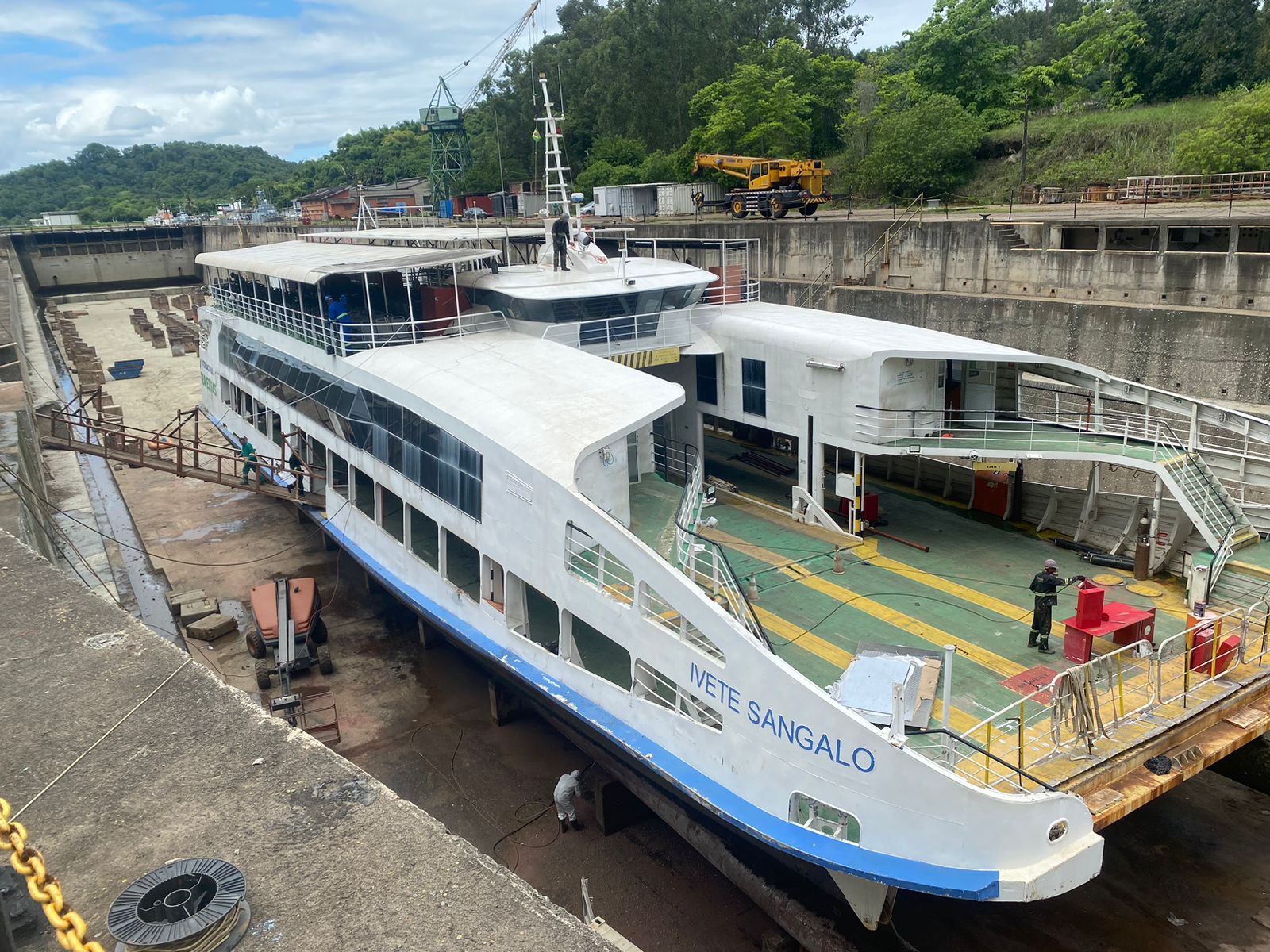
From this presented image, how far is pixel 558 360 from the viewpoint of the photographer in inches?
652

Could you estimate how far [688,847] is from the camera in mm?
13133

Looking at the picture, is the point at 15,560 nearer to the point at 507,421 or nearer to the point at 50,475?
the point at 507,421

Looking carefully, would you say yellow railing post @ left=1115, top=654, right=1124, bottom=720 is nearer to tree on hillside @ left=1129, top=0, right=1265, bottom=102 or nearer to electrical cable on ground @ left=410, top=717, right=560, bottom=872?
electrical cable on ground @ left=410, top=717, right=560, bottom=872

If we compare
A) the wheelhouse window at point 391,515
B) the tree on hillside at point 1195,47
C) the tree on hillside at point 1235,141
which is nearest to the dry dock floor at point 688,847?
the wheelhouse window at point 391,515

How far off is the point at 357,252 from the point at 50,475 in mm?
10874

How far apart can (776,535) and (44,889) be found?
551 inches

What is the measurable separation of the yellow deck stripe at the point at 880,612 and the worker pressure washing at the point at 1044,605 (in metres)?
0.55

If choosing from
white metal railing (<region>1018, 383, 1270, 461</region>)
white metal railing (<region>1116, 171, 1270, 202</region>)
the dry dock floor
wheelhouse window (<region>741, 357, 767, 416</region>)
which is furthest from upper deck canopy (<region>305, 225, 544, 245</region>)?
white metal railing (<region>1116, 171, 1270, 202</region>)

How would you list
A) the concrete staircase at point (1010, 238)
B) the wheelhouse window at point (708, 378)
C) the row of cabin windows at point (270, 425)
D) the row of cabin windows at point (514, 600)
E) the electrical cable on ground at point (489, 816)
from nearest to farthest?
the row of cabin windows at point (514, 600) < the electrical cable on ground at point (489, 816) < the wheelhouse window at point (708, 378) < the row of cabin windows at point (270, 425) < the concrete staircase at point (1010, 238)

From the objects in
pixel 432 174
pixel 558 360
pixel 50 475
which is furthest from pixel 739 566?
pixel 432 174

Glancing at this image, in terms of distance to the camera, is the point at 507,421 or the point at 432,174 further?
the point at 432,174

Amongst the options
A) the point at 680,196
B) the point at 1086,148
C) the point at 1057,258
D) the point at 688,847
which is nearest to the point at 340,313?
the point at 688,847

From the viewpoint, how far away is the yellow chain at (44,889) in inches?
162

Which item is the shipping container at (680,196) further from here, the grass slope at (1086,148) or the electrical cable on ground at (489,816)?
the electrical cable on ground at (489,816)
